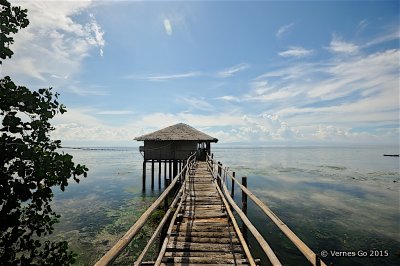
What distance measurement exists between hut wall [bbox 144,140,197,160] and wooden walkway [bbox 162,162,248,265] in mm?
13978

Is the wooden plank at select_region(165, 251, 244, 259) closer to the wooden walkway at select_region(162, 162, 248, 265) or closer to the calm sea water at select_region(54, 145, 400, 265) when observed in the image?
the wooden walkway at select_region(162, 162, 248, 265)

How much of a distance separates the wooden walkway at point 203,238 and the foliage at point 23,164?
217 cm

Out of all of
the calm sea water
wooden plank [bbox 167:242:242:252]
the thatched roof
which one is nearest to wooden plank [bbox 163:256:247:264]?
wooden plank [bbox 167:242:242:252]

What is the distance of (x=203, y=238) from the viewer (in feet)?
18.2

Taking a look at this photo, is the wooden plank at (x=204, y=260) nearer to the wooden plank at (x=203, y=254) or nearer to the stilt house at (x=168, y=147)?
the wooden plank at (x=203, y=254)

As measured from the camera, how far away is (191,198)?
367 inches

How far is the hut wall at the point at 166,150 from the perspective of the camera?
73.7 ft

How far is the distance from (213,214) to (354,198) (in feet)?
66.2

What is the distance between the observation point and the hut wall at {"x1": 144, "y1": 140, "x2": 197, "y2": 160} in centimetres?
2245

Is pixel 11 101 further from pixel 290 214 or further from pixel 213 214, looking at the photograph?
pixel 290 214

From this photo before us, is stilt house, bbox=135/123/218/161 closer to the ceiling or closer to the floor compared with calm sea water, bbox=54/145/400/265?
closer to the ceiling

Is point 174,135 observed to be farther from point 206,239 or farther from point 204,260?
point 204,260

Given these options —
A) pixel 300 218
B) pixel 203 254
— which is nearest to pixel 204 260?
pixel 203 254

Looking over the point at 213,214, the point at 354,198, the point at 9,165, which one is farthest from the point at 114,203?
the point at 354,198
